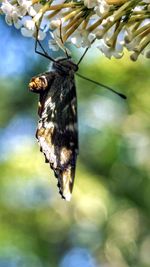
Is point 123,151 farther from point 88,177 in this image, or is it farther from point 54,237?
point 54,237

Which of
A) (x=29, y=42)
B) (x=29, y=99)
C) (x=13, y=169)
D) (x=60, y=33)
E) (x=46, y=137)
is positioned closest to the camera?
(x=60, y=33)

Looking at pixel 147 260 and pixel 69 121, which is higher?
pixel 69 121

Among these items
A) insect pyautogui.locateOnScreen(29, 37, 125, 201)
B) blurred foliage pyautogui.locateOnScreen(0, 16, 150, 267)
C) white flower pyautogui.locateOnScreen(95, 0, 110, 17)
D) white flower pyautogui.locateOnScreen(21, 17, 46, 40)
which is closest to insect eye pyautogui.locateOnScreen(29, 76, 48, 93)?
insect pyautogui.locateOnScreen(29, 37, 125, 201)

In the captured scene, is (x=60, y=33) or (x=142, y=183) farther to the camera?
(x=142, y=183)

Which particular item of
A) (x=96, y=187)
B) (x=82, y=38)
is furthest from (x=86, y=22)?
(x=96, y=187)

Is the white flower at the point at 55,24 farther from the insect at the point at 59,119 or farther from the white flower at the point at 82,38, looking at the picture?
the insect at the point at 59,119

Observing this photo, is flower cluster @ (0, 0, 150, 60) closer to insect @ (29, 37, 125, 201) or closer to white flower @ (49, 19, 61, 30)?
white flower @ (49, 19, 61, 30)

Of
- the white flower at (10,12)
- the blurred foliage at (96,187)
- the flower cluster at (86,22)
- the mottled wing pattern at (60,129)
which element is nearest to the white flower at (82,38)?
the flower cluster at (86,22)

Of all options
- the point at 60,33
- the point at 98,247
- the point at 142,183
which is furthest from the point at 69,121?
the point at 98,247
